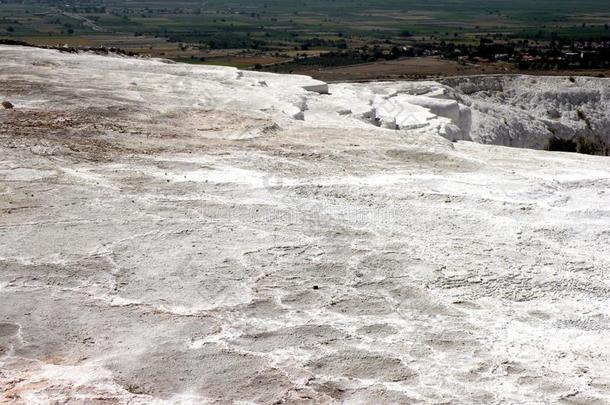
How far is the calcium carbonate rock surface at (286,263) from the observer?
704cm

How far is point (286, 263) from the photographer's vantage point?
9188 mm

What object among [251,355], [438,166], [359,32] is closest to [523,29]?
[359,32]

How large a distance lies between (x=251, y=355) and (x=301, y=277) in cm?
168

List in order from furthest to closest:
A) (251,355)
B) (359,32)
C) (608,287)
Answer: (359,32) → (608,287) → (251,355)

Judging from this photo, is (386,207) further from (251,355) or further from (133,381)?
(133,381)

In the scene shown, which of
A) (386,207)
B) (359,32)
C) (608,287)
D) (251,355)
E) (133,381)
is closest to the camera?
(133,381)

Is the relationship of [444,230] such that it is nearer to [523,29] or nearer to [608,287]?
[608,287]

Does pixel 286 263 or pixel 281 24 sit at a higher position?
pixel 286 263

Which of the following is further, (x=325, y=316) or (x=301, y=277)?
(x=301, y=277)

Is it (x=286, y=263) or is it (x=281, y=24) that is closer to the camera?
(x=286, y=263)

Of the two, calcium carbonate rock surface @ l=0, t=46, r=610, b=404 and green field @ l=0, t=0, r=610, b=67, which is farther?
green field @ l=0, t=0, r=610, b=67

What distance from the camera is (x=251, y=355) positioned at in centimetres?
734

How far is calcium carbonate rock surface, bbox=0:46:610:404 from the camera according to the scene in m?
7.04

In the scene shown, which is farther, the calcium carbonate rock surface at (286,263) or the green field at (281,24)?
the green field at (281,24)
